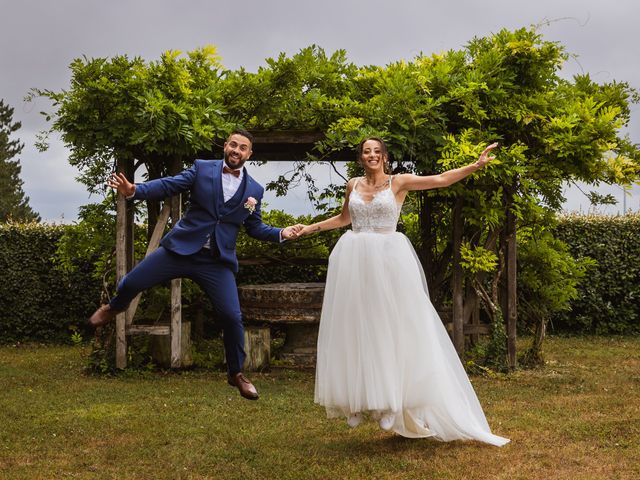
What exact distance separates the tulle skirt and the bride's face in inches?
20.6

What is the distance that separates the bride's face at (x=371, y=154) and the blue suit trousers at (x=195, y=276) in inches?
51.6

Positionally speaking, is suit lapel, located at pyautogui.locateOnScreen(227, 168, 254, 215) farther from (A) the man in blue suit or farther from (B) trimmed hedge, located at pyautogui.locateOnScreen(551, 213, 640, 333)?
(B) trimmed hedge, located at pyautogui.locateOnScreen(551, 213, 640, 333)

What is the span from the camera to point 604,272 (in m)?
14.0

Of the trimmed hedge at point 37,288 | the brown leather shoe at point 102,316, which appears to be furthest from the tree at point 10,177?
the brown leather shoe at point 102,316

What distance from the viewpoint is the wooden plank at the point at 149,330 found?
390 inches

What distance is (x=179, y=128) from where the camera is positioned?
9.11 meters

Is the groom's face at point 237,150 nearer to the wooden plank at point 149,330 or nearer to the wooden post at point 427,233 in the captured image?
the wooden plank at point 149,330

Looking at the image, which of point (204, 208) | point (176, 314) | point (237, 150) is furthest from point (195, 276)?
point (176, 314)

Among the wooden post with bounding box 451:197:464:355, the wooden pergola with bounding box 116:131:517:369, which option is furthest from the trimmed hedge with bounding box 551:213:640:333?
the wooden post with bounding box 451:197:464:355

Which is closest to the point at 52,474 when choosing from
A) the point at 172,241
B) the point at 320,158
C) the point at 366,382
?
the point at 172,241

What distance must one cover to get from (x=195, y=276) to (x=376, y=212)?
1421 millimetres

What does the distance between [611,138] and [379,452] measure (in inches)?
203

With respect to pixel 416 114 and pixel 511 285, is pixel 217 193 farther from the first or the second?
pixel 511 285

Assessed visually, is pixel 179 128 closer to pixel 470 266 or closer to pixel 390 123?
pixel 390 123
